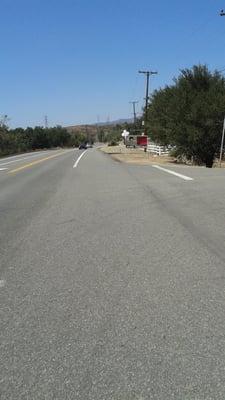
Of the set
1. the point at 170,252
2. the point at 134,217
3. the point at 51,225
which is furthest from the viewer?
the point at 134,217

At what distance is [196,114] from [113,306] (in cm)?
3078

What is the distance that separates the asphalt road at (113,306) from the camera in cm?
395

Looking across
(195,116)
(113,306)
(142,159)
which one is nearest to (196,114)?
(195,116)

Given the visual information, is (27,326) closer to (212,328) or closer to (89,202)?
(212,328)

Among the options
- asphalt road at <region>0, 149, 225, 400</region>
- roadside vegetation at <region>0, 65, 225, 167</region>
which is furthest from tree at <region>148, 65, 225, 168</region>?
asphalt road at <region>0, 149, 225, 400</region>

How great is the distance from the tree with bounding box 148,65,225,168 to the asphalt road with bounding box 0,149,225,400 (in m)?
24.4

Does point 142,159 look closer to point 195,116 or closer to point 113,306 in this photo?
point 195,116

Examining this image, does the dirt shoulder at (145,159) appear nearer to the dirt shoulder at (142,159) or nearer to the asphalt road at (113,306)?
the dirt shoulder at (142,159)

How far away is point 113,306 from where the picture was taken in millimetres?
5578

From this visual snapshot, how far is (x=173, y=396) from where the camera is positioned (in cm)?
371

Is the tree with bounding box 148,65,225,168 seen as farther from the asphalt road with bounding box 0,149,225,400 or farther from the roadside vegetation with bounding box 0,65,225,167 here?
the asphalt road with bounding box 0,149,225,400

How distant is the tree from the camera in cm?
3528

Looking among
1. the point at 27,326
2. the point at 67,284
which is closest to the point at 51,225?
the point at 67,284

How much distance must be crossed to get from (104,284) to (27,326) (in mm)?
1480
